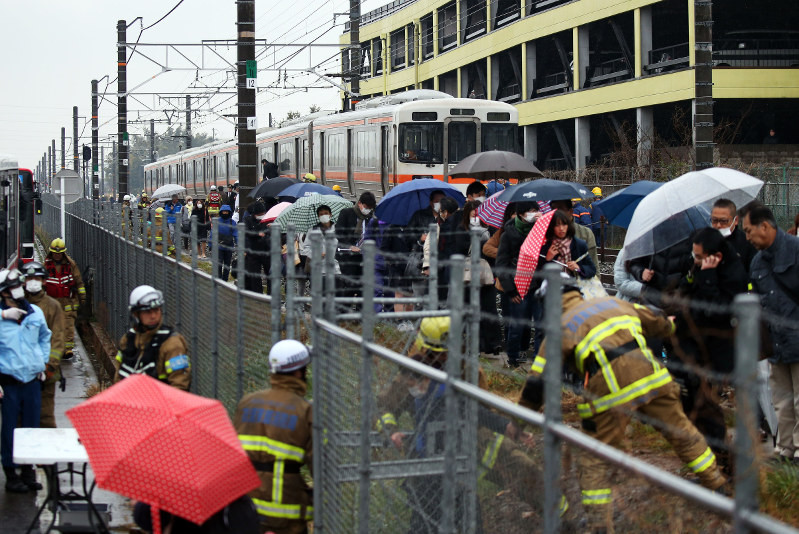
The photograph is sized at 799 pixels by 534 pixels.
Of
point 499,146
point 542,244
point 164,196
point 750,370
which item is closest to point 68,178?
point 499,146

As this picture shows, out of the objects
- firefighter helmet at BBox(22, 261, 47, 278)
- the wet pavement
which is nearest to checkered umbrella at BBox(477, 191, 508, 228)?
firefighter helmet at BBox(22, 261, 47, 278)

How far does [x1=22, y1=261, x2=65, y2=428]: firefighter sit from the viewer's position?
10.1 m

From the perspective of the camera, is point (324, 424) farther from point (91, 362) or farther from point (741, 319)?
point (91, 362)

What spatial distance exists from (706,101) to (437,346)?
970 centimetres

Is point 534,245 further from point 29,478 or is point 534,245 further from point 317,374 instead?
point 29,478

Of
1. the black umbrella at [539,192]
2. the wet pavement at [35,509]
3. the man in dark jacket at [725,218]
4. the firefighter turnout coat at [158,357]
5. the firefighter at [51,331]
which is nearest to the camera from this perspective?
the firefighter turnout coat at [158,357]

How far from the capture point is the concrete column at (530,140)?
48562mm

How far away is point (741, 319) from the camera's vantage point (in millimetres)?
2049

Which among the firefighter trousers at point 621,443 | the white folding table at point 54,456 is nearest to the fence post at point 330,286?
the firefighter trousers at point 621,443

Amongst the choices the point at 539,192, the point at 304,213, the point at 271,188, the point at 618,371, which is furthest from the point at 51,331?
the point at 271,188

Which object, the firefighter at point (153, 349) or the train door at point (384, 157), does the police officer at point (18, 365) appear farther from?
the train door at point (384, 157)

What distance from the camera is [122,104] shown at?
39.1 m

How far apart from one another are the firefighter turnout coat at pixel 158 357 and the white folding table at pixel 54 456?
60 cm

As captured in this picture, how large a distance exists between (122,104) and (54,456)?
111ft
